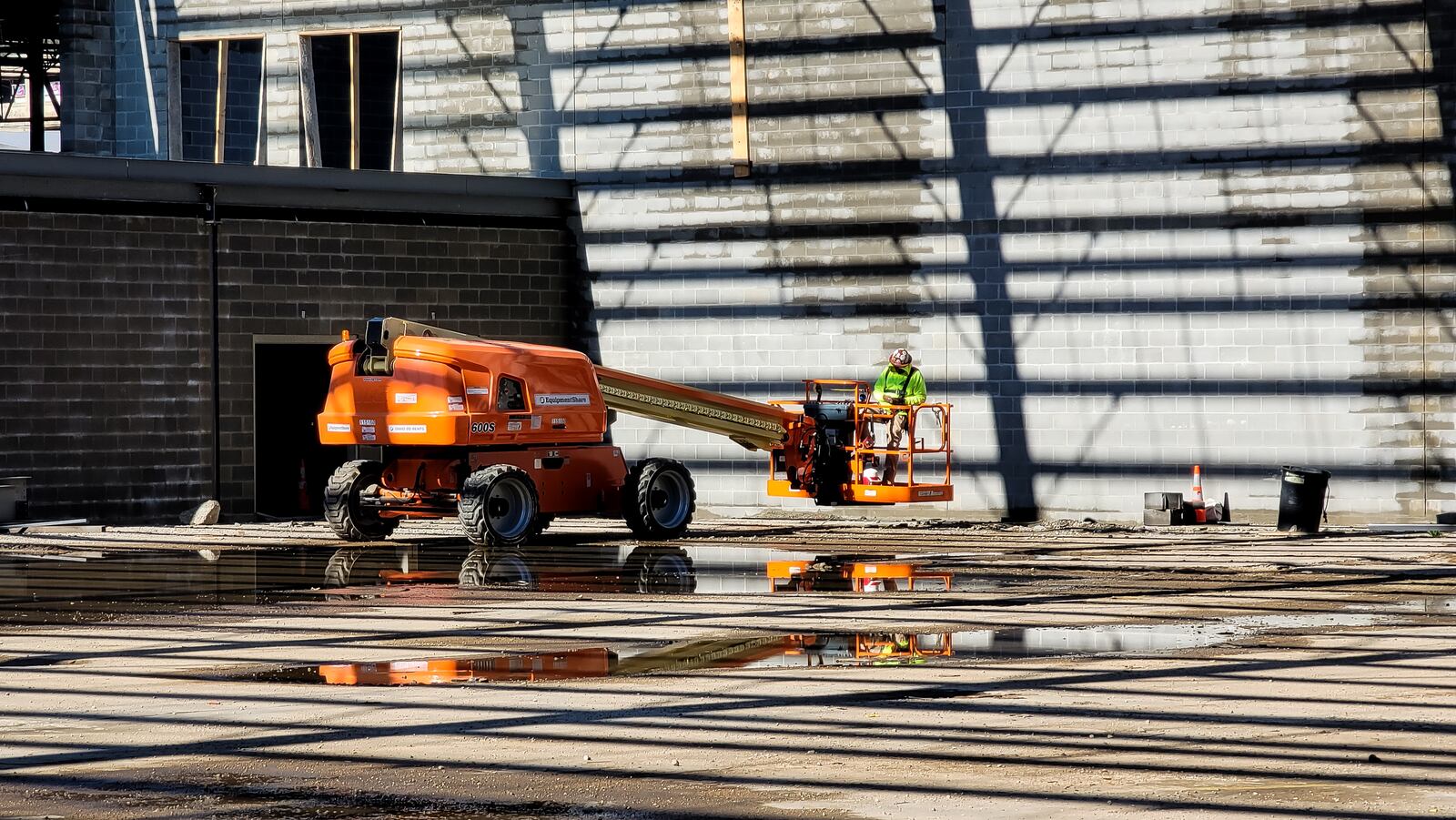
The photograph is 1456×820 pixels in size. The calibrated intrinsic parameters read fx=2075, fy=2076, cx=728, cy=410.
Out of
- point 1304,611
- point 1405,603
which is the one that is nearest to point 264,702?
point 1304,611

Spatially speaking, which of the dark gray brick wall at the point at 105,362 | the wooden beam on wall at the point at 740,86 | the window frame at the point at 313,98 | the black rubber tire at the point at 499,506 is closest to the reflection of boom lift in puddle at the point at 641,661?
the black rubber tire at the point at 499,506

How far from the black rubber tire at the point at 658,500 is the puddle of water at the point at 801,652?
878cm

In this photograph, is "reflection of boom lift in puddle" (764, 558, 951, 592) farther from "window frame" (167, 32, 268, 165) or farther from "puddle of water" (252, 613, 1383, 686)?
"window frame" (167, 32, 268, 165)

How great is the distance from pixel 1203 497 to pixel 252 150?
52.9 ft

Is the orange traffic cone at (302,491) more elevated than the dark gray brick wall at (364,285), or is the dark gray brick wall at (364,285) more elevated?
the dark gray brick wall at (364,285)

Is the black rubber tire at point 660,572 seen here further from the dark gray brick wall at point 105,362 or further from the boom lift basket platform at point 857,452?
the dark gray brick wall at point 105,362

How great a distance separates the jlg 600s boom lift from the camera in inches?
819

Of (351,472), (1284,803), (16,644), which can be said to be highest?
(351,472)

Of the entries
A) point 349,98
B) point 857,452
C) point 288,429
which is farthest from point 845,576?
point 349,98

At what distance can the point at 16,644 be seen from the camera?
13266mm

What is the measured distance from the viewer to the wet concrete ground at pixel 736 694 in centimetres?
837

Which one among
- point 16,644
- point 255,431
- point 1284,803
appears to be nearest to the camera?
point 1284,803

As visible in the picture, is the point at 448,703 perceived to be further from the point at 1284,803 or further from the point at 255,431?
the point at 255,431

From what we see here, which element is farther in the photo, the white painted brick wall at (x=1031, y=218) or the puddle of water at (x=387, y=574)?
the white painted brick wall at (x=1031, y=218)
